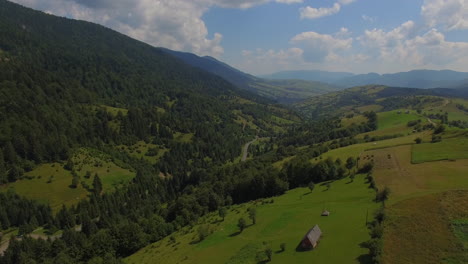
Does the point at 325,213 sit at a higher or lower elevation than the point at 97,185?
higher

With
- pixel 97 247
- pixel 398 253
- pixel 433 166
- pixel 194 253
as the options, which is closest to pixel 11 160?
pixel 97 247

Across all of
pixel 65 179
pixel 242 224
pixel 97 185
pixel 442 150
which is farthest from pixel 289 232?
pixel 65 179

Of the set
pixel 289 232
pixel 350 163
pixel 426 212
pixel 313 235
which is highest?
pixel 426 212

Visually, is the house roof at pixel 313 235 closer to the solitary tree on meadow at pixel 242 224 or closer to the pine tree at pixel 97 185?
the solitary tree on meadow at pixel 242 224

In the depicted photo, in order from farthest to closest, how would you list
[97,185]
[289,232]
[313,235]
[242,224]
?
[97,185] → [242,224] → [289,232] → [313,235]

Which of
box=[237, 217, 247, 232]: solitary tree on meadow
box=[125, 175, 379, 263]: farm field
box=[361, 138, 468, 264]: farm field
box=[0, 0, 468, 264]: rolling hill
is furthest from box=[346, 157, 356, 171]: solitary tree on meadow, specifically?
box=[237, 217, 247, 232]: solitary tree on meadow

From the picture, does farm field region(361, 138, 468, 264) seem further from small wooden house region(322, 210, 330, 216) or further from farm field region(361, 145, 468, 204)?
small wooden house region(322, 210, 330, 216)

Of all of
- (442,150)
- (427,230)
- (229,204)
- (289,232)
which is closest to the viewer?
(427,230)

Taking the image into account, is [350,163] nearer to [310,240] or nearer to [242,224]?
[242,224]

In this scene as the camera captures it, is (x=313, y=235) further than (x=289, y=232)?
No
